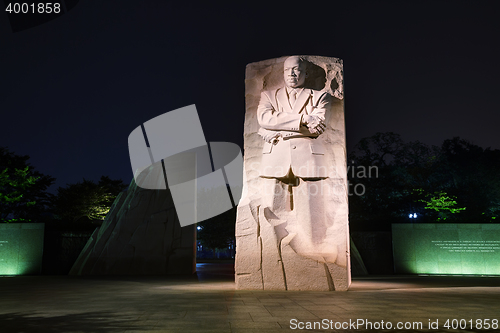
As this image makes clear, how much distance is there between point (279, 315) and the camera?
4.86 meters

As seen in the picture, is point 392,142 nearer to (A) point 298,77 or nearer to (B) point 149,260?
(B) point 149,260

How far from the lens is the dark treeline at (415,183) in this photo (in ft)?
80.9

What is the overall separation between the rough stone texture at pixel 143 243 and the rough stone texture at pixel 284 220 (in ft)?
23.4

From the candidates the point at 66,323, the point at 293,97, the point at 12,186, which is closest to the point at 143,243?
the point at 293,97

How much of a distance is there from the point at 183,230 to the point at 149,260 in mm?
1549

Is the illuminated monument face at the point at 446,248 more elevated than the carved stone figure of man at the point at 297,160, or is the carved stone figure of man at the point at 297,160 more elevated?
the carved stone figure of man at the point at 297,160

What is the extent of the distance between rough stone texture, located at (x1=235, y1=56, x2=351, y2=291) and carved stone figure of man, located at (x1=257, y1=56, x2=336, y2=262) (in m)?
0.13

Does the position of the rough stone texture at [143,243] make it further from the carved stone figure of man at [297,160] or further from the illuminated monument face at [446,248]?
the illuminated monument face at [446,248]

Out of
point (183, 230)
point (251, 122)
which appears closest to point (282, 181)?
point (251, 122)

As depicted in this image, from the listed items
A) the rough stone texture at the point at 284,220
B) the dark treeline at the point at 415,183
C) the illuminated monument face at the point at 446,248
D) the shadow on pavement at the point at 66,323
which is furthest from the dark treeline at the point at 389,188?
the shadow on pavement at the point at 66,323

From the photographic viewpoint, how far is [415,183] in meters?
25.6

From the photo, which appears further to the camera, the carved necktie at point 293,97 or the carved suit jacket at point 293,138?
the carved necktie at point 293,97

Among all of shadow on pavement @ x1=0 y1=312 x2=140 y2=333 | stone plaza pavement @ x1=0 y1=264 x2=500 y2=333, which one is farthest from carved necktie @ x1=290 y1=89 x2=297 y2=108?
shadow on pavement @ x1=0 y1=312 x2=140 y2=333

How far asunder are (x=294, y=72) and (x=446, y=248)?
10059 mm
